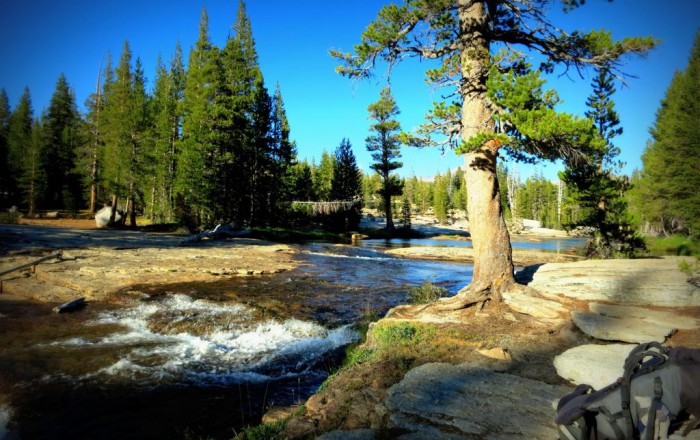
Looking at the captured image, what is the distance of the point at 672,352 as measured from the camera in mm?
2770

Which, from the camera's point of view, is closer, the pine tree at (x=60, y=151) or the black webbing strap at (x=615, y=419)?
the black webbing strap at (x=615, y=419)

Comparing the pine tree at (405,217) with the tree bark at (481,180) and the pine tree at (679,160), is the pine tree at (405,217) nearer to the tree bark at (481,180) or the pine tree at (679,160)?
the pine tree at (679,160)

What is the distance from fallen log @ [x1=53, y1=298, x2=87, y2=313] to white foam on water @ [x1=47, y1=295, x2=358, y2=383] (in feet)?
3.65

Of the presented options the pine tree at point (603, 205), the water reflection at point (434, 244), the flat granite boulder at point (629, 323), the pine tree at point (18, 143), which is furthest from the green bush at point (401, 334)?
the pine tree at point (18, 143)

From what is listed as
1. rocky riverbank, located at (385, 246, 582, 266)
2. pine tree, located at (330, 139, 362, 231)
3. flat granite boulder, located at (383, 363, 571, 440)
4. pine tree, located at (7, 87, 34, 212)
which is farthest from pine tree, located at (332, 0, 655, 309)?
pine tree, located at (7, 87, 34, 212)

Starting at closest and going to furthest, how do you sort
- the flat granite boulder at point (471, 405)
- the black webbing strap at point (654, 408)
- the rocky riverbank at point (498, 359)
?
the black webbing strap at point (654, 408) < the flat granite boulder at point (471, 405) < the rocky riverbank at point (498, 359)

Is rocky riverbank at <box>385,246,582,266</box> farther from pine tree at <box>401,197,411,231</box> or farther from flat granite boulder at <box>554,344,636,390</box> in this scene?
pine tree at <box>401,197,411,231</box>

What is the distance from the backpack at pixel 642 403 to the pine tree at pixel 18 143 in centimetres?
5961

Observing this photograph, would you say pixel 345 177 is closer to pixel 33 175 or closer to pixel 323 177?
pixel 323 177

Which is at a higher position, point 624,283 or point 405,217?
point 405,217

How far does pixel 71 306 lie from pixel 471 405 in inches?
406

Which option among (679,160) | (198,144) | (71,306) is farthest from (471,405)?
(679,160)

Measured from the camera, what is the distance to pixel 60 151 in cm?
5034

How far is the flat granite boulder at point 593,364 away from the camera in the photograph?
152 inches
